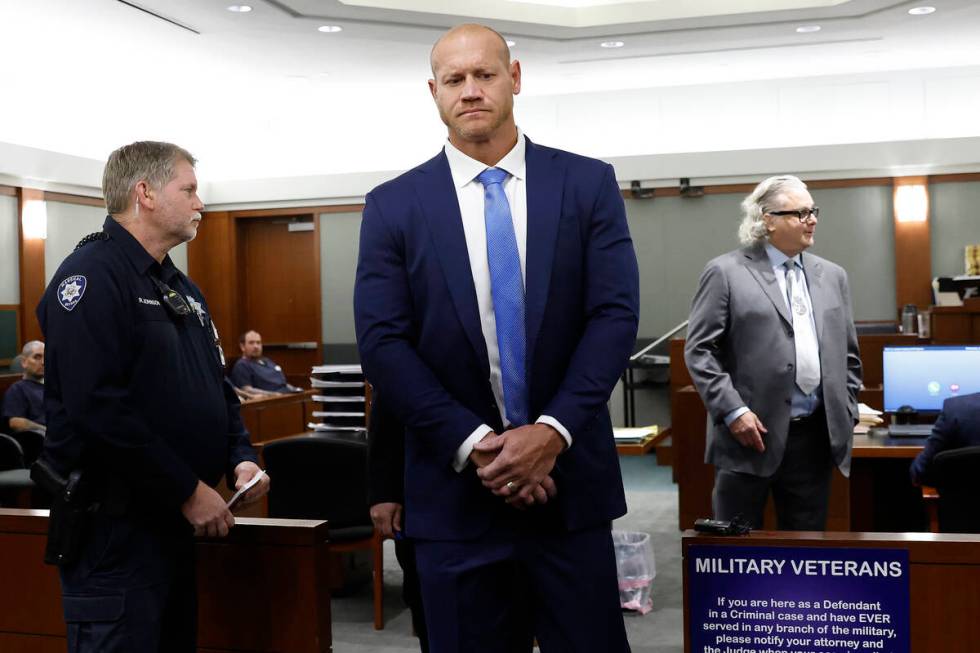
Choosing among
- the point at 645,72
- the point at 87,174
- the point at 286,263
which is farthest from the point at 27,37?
the point at 645,72

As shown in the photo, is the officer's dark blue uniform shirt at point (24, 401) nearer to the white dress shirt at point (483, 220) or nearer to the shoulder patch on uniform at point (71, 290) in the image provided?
the shoulder patch on uniform at point (71, 290)

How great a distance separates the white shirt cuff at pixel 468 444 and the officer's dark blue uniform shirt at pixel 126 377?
652mm

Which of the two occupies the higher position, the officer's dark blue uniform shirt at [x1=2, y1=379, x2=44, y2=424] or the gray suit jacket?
the gray suit jacket

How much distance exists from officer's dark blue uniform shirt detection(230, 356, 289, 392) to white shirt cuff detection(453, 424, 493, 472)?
831 centimetres

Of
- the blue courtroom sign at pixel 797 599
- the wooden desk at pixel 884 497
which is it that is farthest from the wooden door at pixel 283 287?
the blue courtroom sign at pixel 797 599

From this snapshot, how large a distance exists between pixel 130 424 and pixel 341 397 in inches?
107

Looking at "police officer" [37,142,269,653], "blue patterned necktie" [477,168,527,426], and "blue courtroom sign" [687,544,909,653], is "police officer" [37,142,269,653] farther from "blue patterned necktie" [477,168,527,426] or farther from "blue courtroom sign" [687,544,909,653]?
"blue courtroom sign" [687,544,909,653]

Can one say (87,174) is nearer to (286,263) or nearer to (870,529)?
(286,263)

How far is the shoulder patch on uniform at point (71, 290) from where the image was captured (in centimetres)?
189

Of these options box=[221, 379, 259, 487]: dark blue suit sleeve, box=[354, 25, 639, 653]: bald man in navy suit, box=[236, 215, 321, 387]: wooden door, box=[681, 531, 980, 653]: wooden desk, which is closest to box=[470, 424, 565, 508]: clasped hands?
box=[354, 25, 639, 653]: bald man in navy suit

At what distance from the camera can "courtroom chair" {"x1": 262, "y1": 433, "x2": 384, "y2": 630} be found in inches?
156

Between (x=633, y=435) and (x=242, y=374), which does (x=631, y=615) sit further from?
(x=242, y=374)

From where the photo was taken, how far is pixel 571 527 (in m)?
1.57

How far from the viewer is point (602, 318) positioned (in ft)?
5.33
